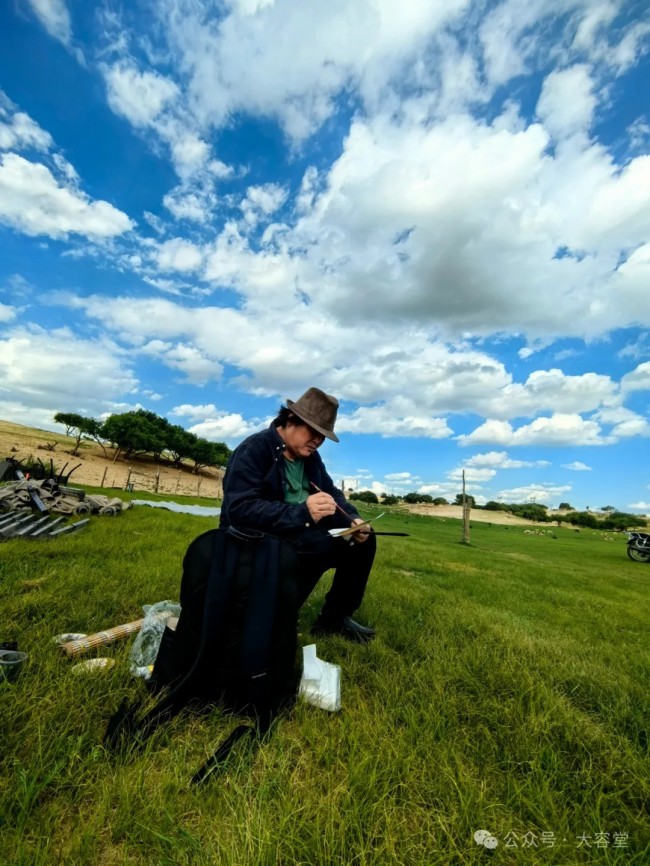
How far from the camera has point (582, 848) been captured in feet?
4.58

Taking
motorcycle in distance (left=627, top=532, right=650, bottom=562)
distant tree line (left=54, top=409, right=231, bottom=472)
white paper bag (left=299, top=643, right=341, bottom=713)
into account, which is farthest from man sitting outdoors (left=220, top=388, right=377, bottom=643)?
distant tree line (left=54, top=409, right=231, bottom=472)

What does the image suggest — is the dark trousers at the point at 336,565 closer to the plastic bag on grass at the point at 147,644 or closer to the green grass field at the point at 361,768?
the green grass field at the point at 361,768

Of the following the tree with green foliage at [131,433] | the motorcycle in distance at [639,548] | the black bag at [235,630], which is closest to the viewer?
the black bag at [235,630]

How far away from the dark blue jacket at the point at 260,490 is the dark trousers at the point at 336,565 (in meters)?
0.23

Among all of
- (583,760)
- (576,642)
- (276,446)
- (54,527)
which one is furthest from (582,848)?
(54,527)

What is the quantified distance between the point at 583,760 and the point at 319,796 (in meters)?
1.26

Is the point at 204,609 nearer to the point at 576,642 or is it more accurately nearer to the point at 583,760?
the point at 583,760

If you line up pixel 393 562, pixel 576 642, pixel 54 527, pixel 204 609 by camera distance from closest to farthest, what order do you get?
1. pixel 204 609
2. pixel 576 642
3. pixel 54 527
4. pixel 393 562

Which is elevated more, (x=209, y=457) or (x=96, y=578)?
(x=209, y=457)

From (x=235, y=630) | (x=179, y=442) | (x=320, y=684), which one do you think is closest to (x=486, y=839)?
(x=320, y=684)

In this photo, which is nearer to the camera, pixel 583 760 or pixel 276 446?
pixel 583 760

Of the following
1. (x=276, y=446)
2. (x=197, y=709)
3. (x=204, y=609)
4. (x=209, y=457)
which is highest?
(x=209, y=457)

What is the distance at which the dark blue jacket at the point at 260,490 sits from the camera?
2.67 meters

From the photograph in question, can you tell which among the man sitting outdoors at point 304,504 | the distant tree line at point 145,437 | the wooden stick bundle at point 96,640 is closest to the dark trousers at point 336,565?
the man sitting outdoors at point 304,504
